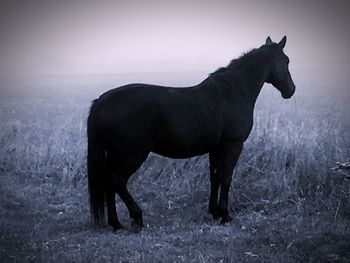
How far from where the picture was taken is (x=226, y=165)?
556cm

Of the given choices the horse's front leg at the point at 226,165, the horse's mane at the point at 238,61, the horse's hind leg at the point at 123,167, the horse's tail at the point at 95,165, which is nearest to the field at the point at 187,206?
the horse's front leg at the point at 226,165

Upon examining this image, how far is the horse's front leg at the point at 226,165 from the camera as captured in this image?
5488 mm

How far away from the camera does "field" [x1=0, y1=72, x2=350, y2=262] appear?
450 cm

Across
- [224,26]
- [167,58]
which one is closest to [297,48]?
[224,26]

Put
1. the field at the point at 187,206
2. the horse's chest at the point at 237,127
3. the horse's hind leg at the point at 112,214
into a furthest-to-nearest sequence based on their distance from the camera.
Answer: the horse's chest at the point at 237,127 < the horse's hind leg at the point at 112,214 < the field at the point at 187,206

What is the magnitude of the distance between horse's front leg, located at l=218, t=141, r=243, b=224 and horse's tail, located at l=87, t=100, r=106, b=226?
5.78 feet

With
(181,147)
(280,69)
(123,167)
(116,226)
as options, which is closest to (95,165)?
(123,167)

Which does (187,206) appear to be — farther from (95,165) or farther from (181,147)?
(95,165)

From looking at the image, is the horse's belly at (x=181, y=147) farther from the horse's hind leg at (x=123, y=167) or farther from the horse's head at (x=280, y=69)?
the horse's head at (x=280, y=69)

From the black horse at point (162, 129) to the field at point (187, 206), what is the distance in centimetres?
51

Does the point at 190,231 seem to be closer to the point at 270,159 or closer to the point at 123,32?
the point at 270,159

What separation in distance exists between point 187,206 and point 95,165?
1996 mm

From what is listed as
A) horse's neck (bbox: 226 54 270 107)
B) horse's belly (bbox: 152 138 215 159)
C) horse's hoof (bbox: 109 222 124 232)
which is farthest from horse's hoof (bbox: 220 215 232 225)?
horse's neck (bbox: 226 54 270 107)

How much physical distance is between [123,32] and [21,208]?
1605 inches
